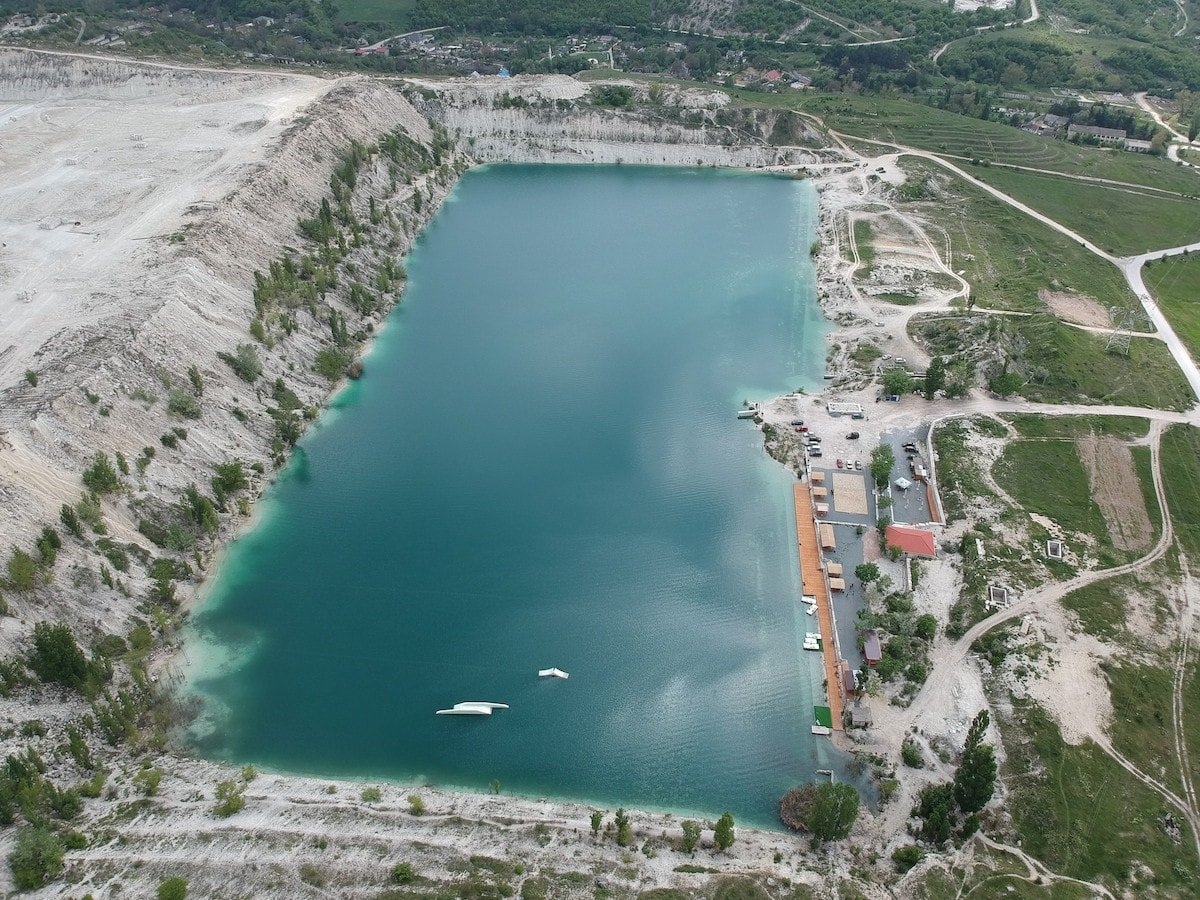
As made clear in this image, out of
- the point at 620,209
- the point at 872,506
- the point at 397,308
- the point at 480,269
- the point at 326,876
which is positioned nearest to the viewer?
the point at 326,876

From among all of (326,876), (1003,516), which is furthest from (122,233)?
(1003,516)

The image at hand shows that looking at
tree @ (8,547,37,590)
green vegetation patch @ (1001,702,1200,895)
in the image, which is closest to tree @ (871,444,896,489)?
green vegetation patch @ (1001,702,1200,895)

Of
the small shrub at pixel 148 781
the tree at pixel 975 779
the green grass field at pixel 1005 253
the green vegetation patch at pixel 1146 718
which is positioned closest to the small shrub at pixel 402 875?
the small shrub at pixel 148 781

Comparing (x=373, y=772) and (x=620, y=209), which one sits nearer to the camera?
(x=373, y=772)

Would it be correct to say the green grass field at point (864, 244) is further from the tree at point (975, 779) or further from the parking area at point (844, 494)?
the tree at point (975, 779)

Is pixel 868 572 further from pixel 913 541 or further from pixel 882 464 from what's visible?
pixel 882 464

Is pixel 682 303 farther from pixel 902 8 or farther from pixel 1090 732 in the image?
pixel 902 8
